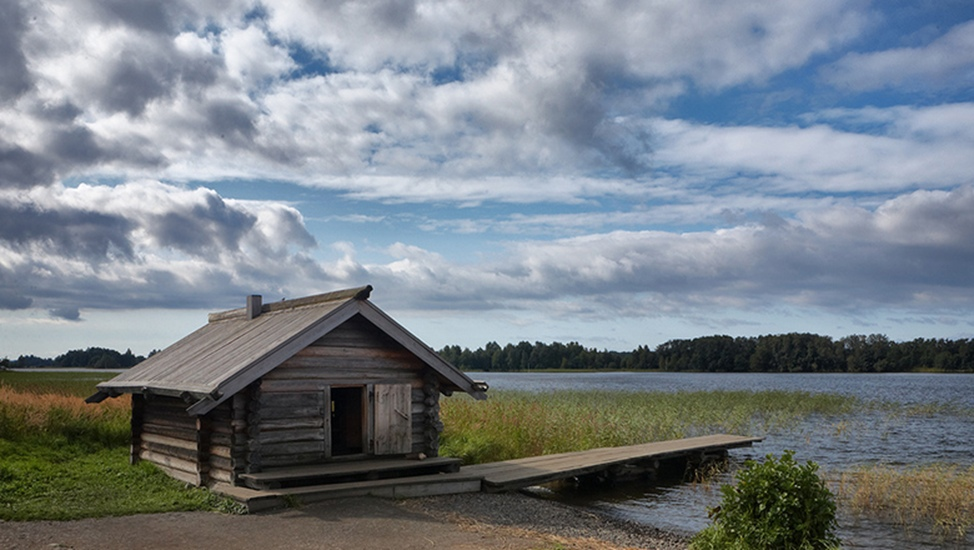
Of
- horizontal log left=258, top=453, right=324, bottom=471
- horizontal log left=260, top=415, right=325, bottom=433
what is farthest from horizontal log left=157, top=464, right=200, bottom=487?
horizontal log left=260, top=415, right=325, bottom=433

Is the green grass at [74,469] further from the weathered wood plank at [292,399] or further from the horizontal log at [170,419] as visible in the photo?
the weathered wood plank at [292,399]

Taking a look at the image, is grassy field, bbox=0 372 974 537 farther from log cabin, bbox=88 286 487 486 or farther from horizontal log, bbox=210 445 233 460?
log cabin, bbox=88 286 487 486

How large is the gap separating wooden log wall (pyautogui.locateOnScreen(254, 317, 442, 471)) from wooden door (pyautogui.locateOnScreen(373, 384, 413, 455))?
232 mm

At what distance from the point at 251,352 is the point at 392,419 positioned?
3.16m

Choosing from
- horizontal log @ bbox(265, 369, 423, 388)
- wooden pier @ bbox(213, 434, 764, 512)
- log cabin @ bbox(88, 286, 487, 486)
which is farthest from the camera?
horizontal log @ bbox(265, 369, 423, 388)

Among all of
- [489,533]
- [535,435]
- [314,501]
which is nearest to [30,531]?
[314,501]

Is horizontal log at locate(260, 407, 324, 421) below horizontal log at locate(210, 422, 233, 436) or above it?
above

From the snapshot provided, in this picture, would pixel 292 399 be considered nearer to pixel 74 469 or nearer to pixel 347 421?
pixel 347 421

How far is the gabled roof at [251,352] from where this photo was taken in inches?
555

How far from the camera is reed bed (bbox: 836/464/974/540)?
52.3 feet

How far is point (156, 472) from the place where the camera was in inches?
666

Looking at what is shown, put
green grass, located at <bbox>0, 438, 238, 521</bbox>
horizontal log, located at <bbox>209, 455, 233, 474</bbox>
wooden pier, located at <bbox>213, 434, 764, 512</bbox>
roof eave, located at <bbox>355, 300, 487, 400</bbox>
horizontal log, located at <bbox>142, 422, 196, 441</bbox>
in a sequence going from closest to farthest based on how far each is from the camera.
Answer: green grass, located at <bbox>0, 438, 238, 521</bbox> → wooden pier, located at <bbox>213, 434, 764, 512</bbox> → horizontal log, located at <bbox>209, 455, 233, 474</bbox> → roof eave, located at <bbox>355, 300, 487, 400</bbox> → horizontal log, located at <bbox>142, 422, 196, 441</bbox>

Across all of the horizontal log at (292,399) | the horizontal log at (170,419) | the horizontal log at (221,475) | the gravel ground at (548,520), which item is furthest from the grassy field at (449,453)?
the gravel ground at (548,520)

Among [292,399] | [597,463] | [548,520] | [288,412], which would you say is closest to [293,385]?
[292,399]
